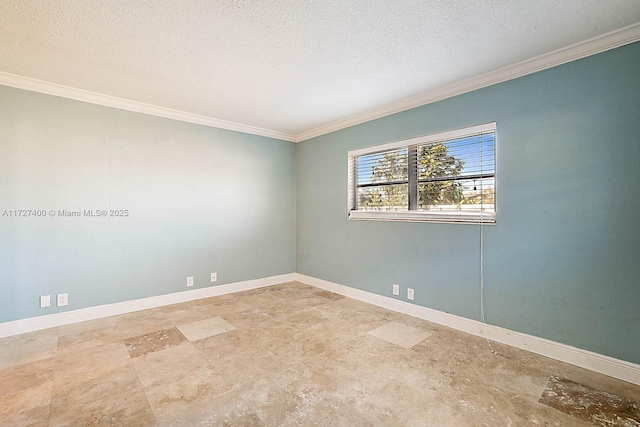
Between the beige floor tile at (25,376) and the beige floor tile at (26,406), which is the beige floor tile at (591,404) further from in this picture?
the beige floor tile at (25,376)

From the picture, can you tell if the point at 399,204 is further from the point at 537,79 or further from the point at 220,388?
the point at 220,388

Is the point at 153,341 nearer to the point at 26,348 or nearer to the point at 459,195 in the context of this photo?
the point at 26,348

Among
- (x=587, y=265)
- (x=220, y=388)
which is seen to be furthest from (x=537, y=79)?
(x=220, y=388)

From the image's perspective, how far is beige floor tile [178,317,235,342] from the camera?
113 inches

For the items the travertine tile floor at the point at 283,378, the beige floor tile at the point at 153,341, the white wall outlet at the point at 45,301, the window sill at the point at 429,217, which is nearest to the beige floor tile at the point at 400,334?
the travertine tile floor at the point at 283,378

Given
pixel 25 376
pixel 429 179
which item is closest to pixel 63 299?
pixel 25 376

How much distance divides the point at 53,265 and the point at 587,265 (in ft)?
16.4

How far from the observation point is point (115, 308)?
134 inches

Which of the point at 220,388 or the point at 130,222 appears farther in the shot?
the point at 130,222

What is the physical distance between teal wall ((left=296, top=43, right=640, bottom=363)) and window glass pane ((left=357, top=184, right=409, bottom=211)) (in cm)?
32

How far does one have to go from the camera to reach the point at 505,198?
8.87ft

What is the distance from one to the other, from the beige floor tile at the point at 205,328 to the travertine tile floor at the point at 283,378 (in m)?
0.01

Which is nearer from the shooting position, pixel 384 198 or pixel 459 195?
pixel 459 195

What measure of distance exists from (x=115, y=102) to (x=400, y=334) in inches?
162
